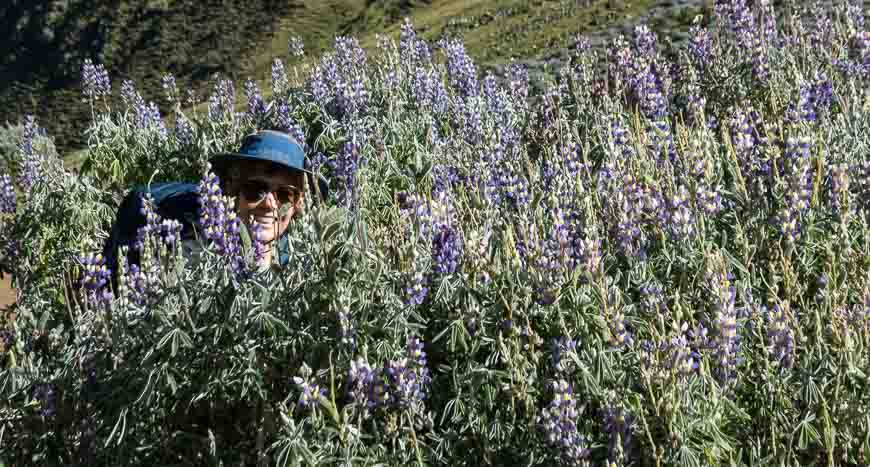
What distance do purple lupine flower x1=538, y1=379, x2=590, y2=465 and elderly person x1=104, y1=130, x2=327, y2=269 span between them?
77.1 inches

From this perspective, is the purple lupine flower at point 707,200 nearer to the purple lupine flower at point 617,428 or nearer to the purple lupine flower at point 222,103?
the purple lupine flower at point 617,428

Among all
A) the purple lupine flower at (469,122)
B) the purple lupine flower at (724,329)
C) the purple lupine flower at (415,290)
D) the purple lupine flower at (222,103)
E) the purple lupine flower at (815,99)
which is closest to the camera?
the purple lupine flower at (724,329)

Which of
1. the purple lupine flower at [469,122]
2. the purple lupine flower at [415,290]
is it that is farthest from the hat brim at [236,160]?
the purple lupine flower at [415,290]

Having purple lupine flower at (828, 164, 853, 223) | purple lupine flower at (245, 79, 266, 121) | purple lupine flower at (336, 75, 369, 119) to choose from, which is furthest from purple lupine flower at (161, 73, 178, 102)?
purple lupine flower at (828, 164, 853, 223)

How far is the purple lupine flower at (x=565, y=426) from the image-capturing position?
7.98ft

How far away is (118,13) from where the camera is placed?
39062 millimetres

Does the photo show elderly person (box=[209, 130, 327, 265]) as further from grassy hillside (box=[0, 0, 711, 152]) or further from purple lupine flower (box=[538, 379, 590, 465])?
grassy hillside (box=[0, 0, 711, 152])

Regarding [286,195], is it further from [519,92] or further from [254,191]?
[519,92]

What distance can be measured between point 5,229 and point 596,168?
12.4 ft

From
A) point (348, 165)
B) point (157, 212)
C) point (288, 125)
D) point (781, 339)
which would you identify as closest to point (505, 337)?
point (781, 339)

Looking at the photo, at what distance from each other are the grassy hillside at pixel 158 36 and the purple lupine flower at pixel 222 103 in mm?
15717

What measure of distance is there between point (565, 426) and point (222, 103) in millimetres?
4857

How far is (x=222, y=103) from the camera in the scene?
261 inches

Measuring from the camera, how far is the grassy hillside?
3038cm
